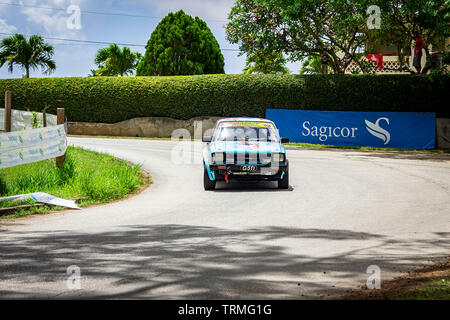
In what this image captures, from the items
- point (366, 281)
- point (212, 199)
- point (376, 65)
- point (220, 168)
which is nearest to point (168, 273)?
point (366, 281)

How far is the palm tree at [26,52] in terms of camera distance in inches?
1886

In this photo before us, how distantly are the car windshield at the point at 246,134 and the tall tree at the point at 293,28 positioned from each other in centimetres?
1581

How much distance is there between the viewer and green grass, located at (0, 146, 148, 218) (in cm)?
1112

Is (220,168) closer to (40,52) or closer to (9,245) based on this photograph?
(9,245)

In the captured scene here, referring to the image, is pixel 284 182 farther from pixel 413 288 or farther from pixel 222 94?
pixel 222 94

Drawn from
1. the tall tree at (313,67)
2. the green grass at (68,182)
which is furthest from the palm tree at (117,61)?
the green grass at (68,182)

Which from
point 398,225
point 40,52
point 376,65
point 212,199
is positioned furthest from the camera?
point 40,52

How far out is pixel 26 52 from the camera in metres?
48.4

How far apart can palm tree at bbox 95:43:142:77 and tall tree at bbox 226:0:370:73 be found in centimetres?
2725

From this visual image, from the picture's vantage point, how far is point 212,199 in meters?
11.2

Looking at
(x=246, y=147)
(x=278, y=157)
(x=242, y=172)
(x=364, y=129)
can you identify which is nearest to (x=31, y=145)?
(x=242, y=172)

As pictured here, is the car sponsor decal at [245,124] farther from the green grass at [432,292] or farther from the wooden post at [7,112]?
the green grass at [432,292]

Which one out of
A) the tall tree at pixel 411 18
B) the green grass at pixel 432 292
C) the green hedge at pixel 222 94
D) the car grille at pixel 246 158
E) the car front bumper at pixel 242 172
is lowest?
the green grass at pixel 432 292

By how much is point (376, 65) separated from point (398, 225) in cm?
2552
